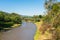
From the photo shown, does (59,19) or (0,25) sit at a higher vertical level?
(59,19)

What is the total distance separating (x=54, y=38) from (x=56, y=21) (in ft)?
7.38

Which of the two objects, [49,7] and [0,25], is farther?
[0,25]

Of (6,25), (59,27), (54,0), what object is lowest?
(6,25)

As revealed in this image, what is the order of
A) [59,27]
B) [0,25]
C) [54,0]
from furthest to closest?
[0,25], [54,0], [59,27]

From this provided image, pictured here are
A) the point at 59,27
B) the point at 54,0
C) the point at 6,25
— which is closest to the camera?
the point at 59,27

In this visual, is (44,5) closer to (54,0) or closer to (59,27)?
(54,0)

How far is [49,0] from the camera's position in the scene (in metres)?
47.4

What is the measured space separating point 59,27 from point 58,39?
5.58ft

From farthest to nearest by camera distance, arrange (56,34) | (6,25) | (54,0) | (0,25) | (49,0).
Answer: (6,25), (0,25), (49,0), (54,0), (56,34)

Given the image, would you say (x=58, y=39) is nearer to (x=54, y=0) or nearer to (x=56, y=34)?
(x=56, y=34)

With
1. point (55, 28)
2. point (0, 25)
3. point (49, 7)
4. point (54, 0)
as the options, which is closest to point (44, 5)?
point (49, 7)

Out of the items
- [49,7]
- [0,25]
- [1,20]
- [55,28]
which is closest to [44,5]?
[49,7]

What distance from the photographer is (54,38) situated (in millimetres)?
22344

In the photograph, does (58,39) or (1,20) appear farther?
(1,20)
